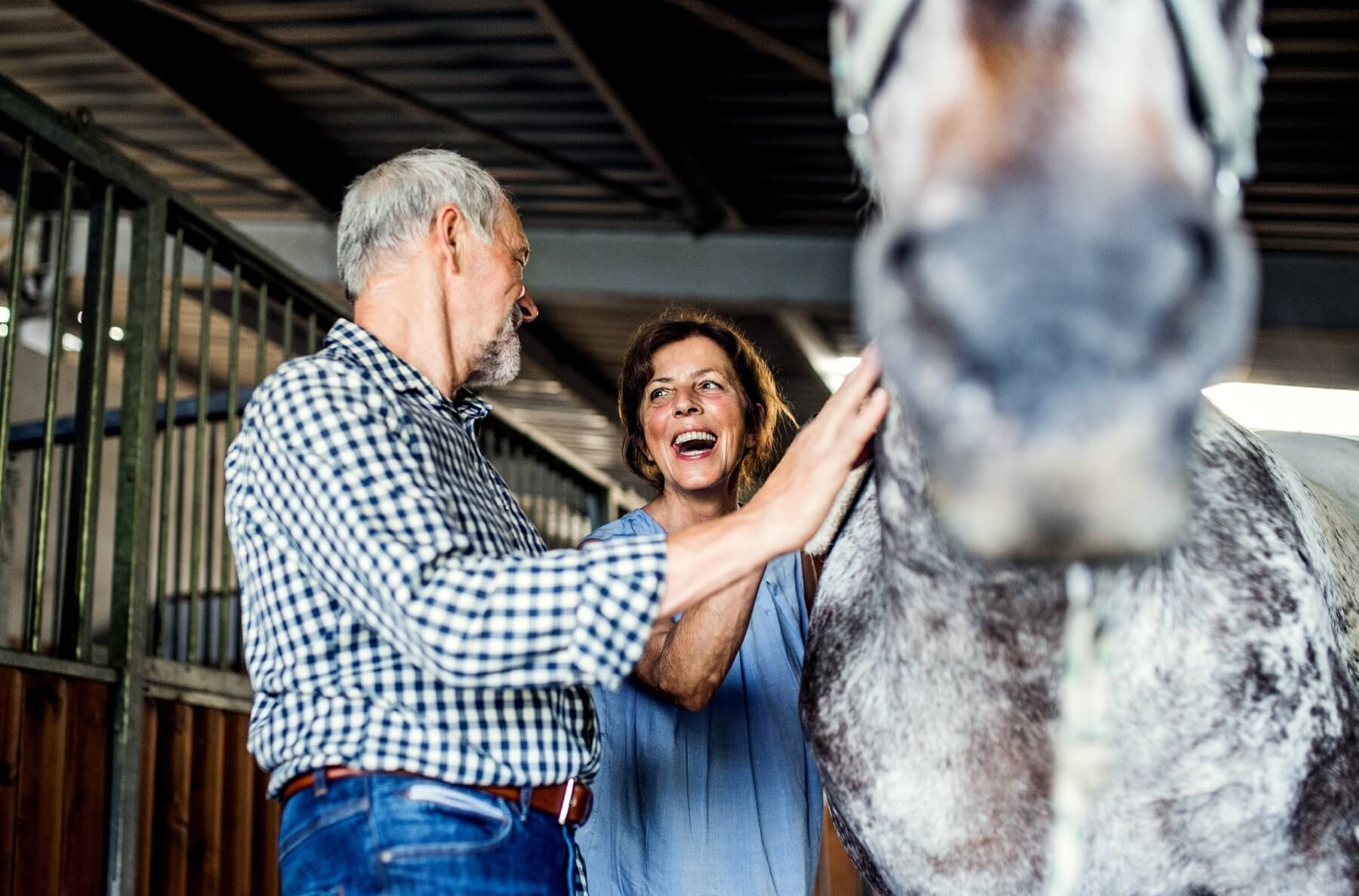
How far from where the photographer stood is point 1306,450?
245 centimetres

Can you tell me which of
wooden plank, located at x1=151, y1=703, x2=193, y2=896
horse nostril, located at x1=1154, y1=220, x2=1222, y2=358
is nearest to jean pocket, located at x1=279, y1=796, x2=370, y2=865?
Result: horse nostril, located at x1=1154, y1=220, x2=1222, y2=358

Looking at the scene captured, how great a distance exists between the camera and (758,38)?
5.05 meters

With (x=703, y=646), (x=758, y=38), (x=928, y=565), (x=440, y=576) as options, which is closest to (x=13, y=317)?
(x=703, y=646)

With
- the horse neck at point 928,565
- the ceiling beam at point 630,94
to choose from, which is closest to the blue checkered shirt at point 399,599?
the horse neck at point 928,565

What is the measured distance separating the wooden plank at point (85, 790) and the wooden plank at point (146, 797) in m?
0.14

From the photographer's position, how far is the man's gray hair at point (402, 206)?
68.4 inches

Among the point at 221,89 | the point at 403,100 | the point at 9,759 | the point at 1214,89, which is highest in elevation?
the point at 221,89

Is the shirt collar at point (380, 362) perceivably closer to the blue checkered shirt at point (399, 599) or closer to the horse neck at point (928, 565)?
the blue checkered shirt at point (399, 599)

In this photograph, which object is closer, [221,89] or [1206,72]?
[1206,72]

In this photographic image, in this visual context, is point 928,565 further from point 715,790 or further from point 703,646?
point 715,790

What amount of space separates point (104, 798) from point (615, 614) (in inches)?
72.6

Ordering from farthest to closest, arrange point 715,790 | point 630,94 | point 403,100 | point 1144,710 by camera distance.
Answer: point 403,100 → point 630,94 → point 715,790 → point 1144,710

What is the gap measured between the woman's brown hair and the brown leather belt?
1.04 m

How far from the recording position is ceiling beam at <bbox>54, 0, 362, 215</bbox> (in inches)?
235
